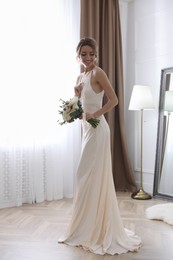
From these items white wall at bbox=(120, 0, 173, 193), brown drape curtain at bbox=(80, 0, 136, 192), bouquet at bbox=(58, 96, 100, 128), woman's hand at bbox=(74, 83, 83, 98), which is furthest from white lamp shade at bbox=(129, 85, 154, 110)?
bouquet at bbox=(58, 96, 100, 128)

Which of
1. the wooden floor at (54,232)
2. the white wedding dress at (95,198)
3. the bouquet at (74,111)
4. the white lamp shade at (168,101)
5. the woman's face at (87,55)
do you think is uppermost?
the woman's face at (87,55)

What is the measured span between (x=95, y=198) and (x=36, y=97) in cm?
182

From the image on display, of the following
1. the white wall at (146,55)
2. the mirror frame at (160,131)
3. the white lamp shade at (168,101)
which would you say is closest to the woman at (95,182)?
the white lamp shade at (168,101)

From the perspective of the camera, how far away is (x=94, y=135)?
105 inches

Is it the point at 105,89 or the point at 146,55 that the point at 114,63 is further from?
the point at 105,89

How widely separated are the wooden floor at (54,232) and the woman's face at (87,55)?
1507mm

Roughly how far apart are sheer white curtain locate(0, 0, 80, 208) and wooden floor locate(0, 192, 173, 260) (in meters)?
0.29

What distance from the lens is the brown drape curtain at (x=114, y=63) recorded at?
14.5 feet

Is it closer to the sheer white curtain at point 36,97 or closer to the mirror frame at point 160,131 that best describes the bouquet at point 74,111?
the sheer white curtain at point 36,97

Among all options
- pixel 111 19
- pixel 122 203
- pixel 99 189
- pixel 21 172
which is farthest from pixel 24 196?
pixel 111 19

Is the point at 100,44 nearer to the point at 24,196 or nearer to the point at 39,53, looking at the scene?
the point at 39,53

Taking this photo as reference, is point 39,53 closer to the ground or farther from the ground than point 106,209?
farther from the ground

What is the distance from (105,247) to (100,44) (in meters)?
2.92

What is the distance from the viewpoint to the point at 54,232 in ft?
9.70
